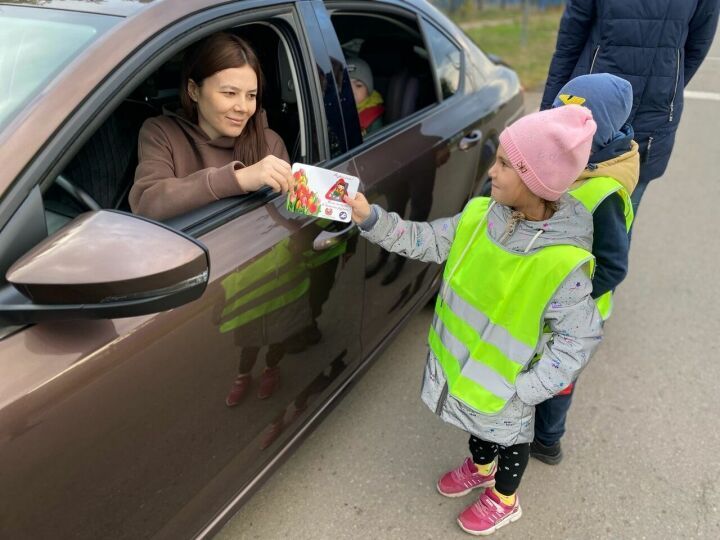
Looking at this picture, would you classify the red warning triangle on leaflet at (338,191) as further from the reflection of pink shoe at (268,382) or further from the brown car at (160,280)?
the reflection of pink shoe at (268,382)

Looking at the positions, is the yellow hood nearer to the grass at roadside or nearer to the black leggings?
the black leggings

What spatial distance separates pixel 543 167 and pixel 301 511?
1.45m

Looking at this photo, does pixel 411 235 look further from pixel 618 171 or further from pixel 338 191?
pixel 618 171

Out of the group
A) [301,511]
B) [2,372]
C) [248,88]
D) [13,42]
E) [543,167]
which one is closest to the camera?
[2,372]

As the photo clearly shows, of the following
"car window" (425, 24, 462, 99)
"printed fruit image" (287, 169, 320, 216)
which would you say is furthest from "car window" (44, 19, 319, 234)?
"car window" (425, 24, 462, 99)

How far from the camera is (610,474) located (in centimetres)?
221

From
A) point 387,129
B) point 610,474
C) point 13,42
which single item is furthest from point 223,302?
point 610,474

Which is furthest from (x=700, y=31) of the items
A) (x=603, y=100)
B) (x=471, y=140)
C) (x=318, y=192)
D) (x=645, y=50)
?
(x=318, y=192)

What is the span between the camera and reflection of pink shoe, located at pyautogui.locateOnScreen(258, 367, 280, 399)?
161 cm

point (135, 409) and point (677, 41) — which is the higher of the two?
point (677, 41)

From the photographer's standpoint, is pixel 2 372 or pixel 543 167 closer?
pixel 2 372

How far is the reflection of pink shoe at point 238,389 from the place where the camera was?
1500 mm

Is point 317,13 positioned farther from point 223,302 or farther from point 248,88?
point 223,302

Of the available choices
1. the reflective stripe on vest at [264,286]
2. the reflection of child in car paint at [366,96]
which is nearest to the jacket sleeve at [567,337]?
the reflective stripe on vest at [264,286]
